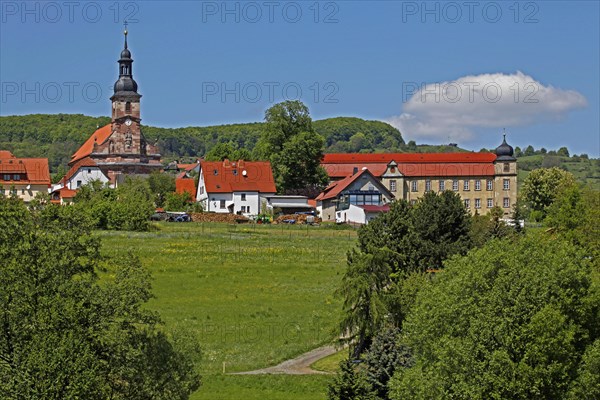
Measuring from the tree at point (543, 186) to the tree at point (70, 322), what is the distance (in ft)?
289

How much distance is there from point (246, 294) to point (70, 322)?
23.7 metres

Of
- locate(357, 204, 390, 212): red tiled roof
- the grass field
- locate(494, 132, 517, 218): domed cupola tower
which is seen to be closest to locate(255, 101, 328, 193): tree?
locate(357, 204, 390, 212): red tiled roof

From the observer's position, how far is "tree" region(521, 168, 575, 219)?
11362cm

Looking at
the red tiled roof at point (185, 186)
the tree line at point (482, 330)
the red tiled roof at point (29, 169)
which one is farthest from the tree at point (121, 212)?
the tree line at point (482, 330)

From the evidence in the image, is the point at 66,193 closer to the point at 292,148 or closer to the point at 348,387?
the point at 292,148

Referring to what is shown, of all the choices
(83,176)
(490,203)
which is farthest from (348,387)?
(83,176)

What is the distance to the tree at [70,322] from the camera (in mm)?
25984

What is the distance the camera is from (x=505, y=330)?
3091cm

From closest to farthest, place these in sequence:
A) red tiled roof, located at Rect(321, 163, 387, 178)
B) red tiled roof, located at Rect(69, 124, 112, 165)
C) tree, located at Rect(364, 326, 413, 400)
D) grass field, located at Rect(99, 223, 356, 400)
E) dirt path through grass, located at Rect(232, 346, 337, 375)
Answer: tree, located at Rect(364, 326, 413, 400) → grass field, located at Rect(99, 223, 356, 400) → dirt path through grass, located at Rect(232, 346, 337, 375) → red tiled roof, located at Rect(321, 163, 387, 178) → red tiled roof, located at Rect(69, 124, 112, 165)

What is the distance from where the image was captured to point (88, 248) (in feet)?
95.6

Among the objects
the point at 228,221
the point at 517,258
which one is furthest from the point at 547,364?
the point at 228,221

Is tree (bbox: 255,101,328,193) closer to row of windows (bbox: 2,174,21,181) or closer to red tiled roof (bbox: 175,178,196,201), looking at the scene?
red tiled roof (bbox: 175,178,196,201)

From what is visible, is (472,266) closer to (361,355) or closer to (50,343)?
(361,355)

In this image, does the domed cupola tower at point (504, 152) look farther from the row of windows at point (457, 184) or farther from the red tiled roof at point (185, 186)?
the red tiled roof at point (185, 186)
